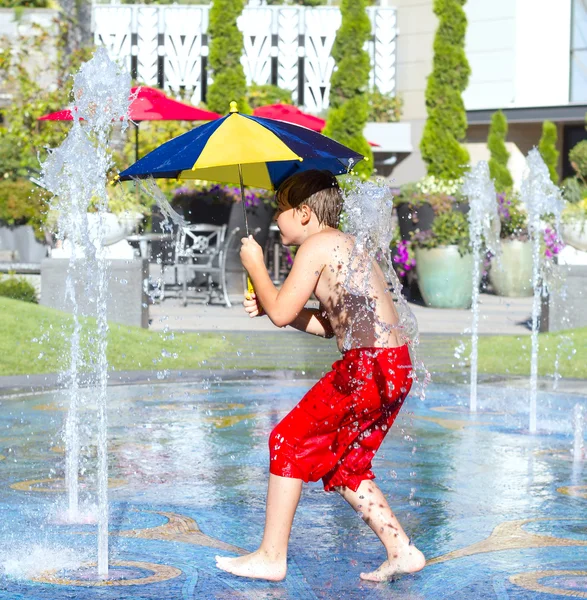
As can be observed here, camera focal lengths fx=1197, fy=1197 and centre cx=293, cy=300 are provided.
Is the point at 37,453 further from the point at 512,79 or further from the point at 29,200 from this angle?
the point at 512,79

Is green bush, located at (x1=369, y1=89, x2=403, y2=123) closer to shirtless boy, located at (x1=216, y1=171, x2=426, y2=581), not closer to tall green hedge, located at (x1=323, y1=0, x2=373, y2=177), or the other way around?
tall green hedge, located at (x1=323, y1=0, x2=373, y2=177)

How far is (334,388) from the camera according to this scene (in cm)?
387

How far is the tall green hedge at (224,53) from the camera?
2242cm

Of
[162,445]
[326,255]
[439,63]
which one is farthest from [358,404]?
[439,63]

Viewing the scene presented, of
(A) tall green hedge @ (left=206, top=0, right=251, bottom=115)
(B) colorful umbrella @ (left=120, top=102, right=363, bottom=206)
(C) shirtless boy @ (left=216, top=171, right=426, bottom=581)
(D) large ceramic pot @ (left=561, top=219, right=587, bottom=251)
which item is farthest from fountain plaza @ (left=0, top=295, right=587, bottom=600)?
(A) tall green hedge @ (left=206, top=0, right=251, bottom=115)

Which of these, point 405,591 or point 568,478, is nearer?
point 405,591

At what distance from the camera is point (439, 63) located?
75.9 feet

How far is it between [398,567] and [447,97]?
19.9 m

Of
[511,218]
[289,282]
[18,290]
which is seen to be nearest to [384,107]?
[511,218]

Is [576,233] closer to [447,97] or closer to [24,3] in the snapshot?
[24,3]

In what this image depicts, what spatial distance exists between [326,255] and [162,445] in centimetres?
272

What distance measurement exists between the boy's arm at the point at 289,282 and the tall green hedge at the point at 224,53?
18.8 meters

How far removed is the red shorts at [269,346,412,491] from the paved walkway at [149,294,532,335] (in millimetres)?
7672

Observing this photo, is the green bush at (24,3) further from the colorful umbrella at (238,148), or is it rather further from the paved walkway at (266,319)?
the colorful umbrella at (238,148)
